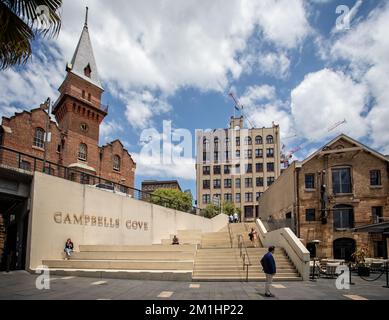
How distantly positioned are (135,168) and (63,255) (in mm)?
32976

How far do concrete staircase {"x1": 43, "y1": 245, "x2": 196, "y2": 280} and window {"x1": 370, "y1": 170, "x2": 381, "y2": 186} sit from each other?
2187 cm

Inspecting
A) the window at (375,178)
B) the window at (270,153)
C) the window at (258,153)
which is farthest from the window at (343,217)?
the window at (258,153)

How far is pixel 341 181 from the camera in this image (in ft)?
109

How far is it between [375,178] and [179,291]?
2738cm

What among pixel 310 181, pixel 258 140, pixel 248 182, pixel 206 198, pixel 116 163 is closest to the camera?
pixel 310 181

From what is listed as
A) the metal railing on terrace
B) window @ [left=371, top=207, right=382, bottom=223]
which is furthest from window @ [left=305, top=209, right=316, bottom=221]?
the metal railing on terrace

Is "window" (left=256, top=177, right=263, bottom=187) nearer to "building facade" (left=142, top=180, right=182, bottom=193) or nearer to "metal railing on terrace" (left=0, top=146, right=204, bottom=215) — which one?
"building facade" (left=142, top=180, right=182, bottom=193)

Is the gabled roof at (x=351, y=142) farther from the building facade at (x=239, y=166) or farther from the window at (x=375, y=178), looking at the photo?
the building facade at (x=239, y=166)

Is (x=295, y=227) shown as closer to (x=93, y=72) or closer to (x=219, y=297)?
(x=219, y=297)

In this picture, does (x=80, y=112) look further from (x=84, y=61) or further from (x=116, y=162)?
(x=84, y=61)

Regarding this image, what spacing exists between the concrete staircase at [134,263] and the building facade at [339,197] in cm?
1641

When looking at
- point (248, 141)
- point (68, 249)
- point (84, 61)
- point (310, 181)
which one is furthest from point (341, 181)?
point (248, 141)

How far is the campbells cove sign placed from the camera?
70.0 ft
